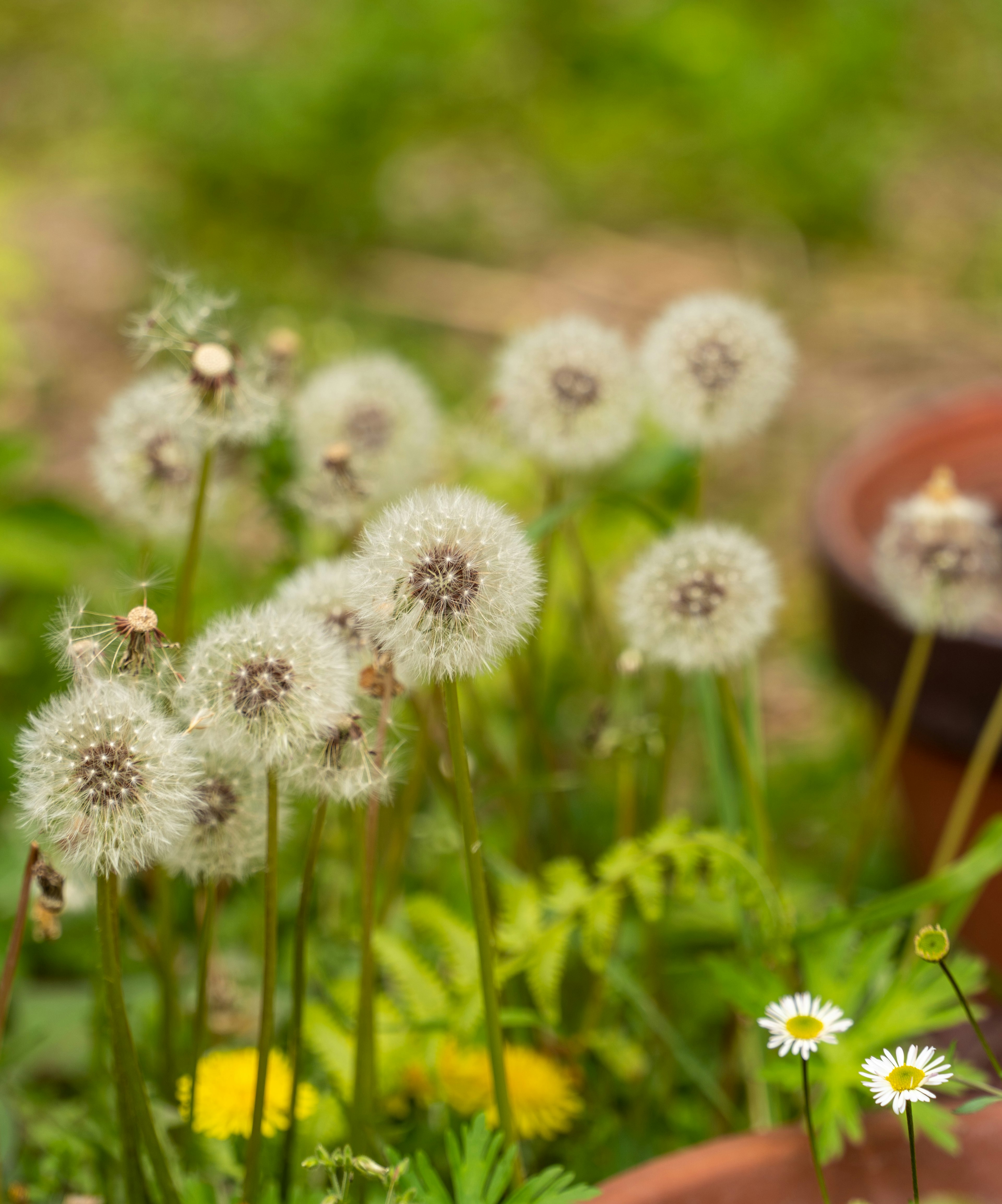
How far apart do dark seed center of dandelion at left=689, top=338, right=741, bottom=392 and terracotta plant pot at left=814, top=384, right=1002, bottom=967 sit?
0.54 meters

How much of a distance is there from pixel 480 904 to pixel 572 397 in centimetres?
67

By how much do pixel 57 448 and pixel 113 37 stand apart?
2442 mm

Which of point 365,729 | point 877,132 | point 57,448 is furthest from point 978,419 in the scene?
point 877,132

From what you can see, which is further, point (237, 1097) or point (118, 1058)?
point (237, 1097)

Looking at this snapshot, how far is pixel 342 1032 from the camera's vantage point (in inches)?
52.3

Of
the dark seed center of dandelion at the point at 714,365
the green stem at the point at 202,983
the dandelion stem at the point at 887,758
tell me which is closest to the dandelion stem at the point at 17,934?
the green stem at the point at 202,983

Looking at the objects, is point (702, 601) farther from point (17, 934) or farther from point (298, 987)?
point (17, 934)

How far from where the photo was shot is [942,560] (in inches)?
A: 55.2

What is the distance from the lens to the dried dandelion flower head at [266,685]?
0.92 metres

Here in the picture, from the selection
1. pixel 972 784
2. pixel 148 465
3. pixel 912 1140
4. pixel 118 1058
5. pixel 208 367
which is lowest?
pixel 912 1140

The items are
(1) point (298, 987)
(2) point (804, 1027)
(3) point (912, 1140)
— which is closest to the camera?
(3) point (912, 1140)

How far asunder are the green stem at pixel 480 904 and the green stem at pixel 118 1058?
0.88 ft

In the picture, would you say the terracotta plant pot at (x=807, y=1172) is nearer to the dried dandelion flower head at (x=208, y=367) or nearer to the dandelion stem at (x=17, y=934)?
the dandelion stem at (x=17, y=934)

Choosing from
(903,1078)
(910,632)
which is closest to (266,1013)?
(903,1078)
